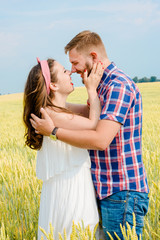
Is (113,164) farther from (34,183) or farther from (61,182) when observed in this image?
(34,183)

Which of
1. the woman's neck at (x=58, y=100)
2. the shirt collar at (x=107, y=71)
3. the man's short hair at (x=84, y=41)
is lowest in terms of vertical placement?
the woman's neck at (x=58, y=100)

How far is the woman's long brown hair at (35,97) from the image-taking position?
1775 millimetres

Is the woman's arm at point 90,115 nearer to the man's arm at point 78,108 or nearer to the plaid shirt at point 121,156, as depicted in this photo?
the plaid shirt at point 121,156

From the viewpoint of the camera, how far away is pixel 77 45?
72.1 inches

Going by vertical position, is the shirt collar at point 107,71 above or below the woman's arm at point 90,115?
above

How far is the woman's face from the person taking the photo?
A: 1839 millimetres

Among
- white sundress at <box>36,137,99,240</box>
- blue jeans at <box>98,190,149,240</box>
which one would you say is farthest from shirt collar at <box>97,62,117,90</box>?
blue jeans at <box>98,190,149,240</box>

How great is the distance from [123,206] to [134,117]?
1.69ft

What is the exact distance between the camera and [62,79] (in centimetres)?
184

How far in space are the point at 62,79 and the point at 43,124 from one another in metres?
0.32

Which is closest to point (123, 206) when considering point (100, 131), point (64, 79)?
point (100, 131)

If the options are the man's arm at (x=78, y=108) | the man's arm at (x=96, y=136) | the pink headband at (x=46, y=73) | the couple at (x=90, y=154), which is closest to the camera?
the man's arm at (x=96, y=136)

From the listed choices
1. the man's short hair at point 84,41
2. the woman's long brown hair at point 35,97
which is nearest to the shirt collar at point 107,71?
the man's short hair at point 84,41

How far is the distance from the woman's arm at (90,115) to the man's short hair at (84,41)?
16 centimetres
